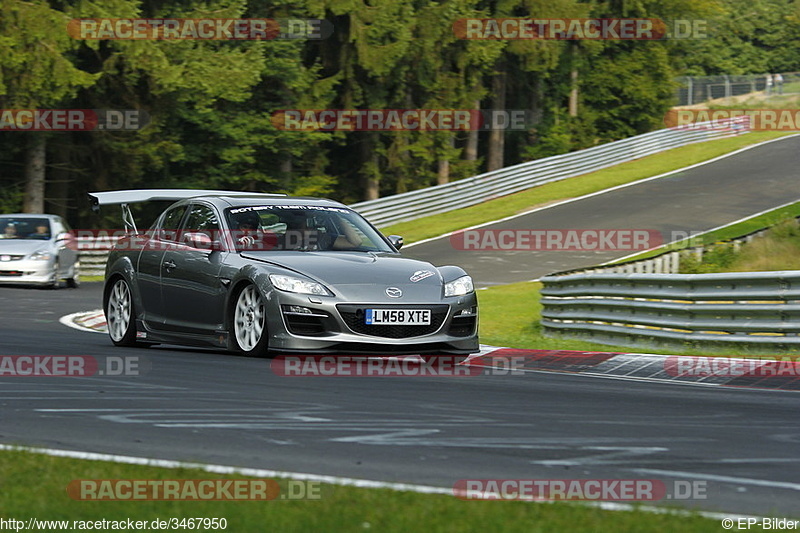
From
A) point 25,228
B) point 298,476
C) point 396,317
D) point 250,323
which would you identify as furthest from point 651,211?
point 298,476

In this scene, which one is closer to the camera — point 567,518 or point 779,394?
point 567,518

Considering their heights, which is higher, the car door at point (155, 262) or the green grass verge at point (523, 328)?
the car door at point (155, 262)

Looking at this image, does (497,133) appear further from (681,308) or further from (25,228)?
(681,308)

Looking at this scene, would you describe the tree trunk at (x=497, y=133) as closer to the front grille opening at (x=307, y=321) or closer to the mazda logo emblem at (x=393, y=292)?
the mazda logo emblem at (x=393, y=292)

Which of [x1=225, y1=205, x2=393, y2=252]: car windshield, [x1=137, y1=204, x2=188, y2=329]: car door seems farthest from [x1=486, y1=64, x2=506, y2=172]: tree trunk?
[x1=225, y1=205, x2=393, y2=252]: car windshield

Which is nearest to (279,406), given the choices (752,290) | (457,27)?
(752,290)

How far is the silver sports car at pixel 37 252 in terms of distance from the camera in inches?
983

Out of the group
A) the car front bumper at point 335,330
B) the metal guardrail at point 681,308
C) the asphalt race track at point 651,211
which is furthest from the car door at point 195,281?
the asphalt race track at point 651,211

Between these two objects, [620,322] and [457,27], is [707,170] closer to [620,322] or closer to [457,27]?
[457,27]

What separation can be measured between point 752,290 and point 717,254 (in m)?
8.42

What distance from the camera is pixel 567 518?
5090 mm

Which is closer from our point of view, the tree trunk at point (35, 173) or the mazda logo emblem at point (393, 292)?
the mazda logo emblem at point (393, 292)

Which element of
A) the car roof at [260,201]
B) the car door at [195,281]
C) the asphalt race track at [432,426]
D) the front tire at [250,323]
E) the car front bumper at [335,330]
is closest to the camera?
the asphalt race track at [432,426]

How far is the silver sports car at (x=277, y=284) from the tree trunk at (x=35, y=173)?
2437cm
